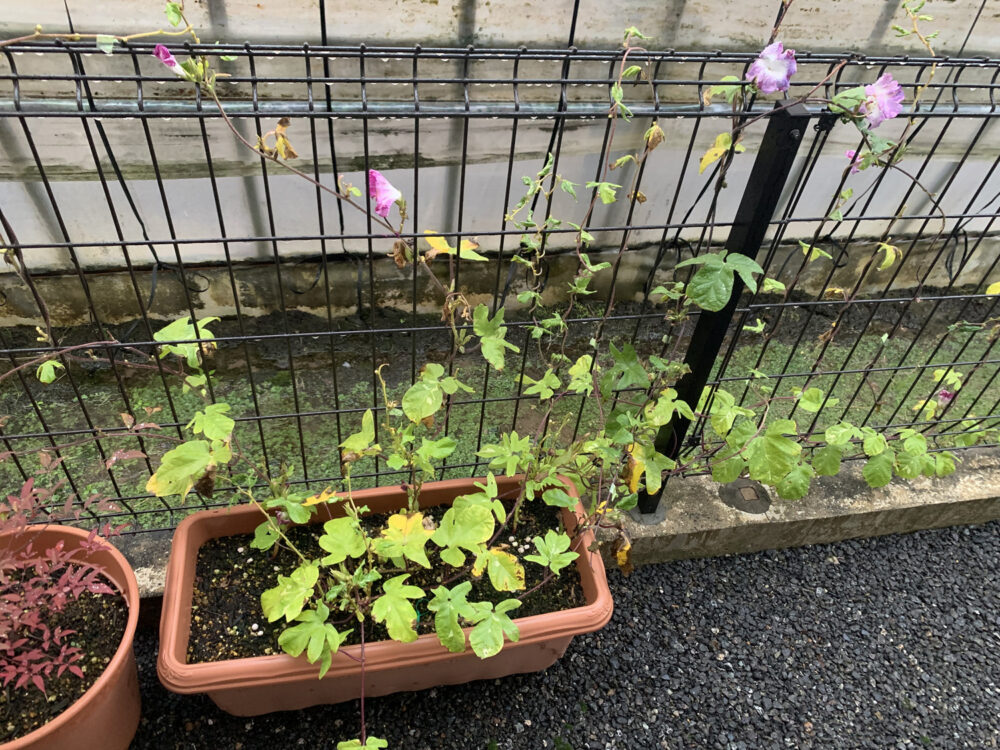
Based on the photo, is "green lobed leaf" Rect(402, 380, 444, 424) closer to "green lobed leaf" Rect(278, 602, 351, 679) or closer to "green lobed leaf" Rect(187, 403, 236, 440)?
"green lobed leaf" Rect(187, 403, 236, 440)

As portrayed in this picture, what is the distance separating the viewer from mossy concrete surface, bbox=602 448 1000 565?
2.21 meters

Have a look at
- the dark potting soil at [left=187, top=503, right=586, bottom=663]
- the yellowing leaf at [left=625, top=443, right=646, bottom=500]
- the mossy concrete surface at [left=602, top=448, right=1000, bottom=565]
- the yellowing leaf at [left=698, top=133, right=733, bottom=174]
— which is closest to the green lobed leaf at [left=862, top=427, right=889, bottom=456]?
the mossy concrete surface at [left=602, top=448, right=1000, bottom=565]

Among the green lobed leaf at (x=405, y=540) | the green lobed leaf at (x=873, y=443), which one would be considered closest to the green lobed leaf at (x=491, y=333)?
the green lobed leaf at (x=405, y=540)

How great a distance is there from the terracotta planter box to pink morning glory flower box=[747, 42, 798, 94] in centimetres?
119

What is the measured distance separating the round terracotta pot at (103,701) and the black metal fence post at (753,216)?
1527 millimetres

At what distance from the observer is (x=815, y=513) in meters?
2.29

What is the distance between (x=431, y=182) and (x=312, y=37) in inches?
26.5

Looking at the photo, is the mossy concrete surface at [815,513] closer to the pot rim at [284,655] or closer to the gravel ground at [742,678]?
the gravel ground at [742,678]

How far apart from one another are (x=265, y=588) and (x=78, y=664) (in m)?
0.44

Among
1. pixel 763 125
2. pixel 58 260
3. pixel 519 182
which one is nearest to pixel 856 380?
pixel 763 125

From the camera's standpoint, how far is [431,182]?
2.62 meters

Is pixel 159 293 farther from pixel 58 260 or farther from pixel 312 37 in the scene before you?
pixel 312 37

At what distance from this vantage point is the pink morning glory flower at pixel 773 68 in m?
1.32

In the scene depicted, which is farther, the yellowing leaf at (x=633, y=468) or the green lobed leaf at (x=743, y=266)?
the yellowing leaf at (x=633, y=468)
